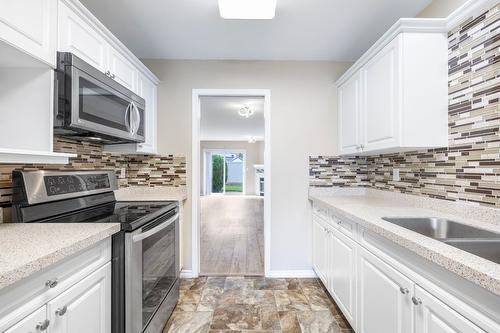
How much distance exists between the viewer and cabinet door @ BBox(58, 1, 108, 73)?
1.36m

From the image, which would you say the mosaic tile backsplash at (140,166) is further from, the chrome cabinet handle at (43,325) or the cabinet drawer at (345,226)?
the cabinet drawer at (345,226)

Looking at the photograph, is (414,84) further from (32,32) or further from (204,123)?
(204,123)

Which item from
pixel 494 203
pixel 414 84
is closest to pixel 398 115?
pixel 414 84

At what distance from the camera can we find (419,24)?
5.43ft

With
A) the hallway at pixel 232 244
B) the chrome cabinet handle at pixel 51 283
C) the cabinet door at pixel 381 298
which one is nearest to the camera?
the chrome cabinet handle at pixel 51 283

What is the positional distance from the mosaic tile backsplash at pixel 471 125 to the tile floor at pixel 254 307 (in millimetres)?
1259

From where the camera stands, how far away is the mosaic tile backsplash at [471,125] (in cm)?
139

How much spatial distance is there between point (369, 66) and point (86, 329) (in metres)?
2.43

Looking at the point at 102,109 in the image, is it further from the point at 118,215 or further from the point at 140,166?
the point at 140,166

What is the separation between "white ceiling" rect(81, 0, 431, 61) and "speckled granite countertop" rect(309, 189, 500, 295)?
1450 mm

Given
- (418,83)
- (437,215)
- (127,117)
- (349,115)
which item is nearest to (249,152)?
(349,115)

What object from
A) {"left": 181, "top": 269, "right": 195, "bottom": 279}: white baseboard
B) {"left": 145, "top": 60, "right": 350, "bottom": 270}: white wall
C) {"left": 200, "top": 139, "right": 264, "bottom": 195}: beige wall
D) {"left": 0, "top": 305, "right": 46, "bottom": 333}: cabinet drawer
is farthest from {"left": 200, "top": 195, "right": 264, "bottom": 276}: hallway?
{"left": 200, "top": 139, "right": 264, "bottom": 195}: beige wall

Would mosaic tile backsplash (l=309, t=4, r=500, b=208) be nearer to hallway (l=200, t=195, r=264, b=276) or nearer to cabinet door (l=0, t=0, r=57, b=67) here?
hallway (l=200, t=195, r=264, b=276)

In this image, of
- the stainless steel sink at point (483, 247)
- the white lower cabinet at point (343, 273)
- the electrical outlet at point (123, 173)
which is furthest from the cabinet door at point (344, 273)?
the electrical outlet at point (123, 173)
